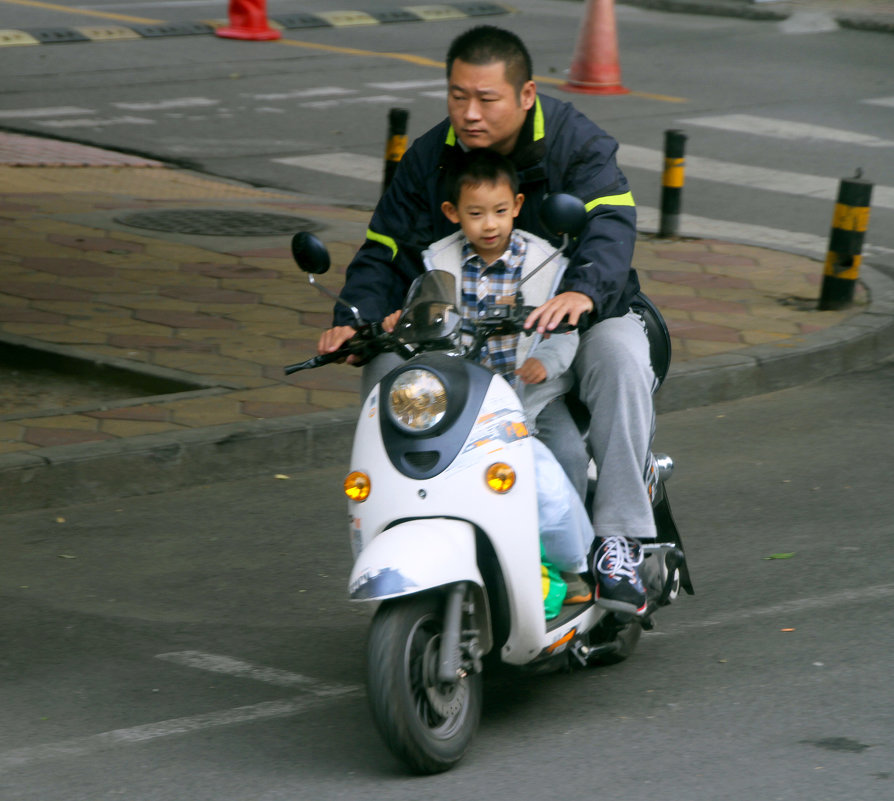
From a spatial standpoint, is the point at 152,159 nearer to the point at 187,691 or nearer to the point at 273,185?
the point at 273,185

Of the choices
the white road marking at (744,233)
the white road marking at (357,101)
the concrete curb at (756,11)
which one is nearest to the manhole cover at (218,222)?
the white road marking at (744,233)

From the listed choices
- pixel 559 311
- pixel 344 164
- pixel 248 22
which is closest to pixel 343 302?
pixel 559 311

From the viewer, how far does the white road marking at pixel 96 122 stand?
1466cm

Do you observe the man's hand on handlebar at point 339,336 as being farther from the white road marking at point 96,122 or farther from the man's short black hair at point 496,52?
the white road marking at point 96,122

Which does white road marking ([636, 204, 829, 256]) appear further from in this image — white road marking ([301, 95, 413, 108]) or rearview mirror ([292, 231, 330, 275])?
rearview mirror ([292, 231, 330, 275])

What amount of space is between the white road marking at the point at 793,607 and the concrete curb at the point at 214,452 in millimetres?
2142

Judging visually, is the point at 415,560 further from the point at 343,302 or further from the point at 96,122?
the point at 96,122

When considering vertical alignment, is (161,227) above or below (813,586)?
below

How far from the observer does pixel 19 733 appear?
387 centimetres

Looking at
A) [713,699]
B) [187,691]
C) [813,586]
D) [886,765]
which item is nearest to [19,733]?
[187,691]

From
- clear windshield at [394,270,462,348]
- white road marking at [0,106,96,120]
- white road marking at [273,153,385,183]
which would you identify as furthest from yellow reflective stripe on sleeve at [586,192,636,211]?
white road marking at [0,106,96,120]

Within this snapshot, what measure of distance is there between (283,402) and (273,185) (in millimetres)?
6068

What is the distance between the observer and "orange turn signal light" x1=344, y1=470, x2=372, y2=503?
3.68 meters

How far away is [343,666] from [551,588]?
825 millimetres
